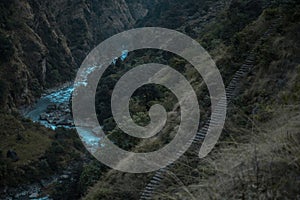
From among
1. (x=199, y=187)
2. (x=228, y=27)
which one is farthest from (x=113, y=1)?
(x=199, y=187)

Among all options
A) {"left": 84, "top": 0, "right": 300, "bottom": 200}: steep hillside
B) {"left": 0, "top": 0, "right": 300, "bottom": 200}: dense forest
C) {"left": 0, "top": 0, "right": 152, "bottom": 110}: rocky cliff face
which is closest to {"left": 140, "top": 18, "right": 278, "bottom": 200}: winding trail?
{"left": 0, "top": 0, "right": 300, "bottom": 200}: dense forest

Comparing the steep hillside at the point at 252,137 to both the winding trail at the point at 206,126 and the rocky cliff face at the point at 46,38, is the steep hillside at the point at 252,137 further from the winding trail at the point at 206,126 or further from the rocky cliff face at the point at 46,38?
the rocky cliff face at the point at 46,38

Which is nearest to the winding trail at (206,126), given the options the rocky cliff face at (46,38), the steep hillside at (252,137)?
the steep hillside at (252,137)

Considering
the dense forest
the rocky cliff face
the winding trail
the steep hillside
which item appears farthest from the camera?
the rocky cliff face

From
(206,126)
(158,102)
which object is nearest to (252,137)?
(206,126)

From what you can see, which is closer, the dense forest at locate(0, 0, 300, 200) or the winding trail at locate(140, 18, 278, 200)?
the dense forest at locate(0, 0, 300, 200)

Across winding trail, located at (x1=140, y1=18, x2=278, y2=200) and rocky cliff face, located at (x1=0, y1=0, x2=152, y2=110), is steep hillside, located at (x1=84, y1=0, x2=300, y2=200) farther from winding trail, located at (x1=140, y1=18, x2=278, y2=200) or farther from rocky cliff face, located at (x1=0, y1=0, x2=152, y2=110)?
rocky cliff face, located at (x1=0, y1=0, x2=152, y2=110)

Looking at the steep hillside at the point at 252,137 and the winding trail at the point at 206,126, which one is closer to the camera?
the steep hillside at the point at 252,137
